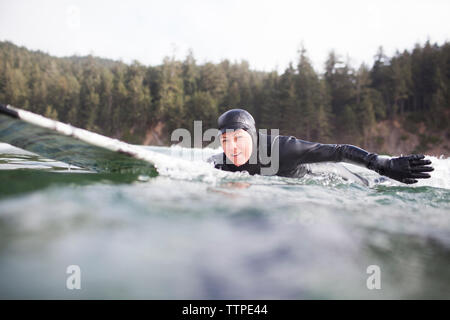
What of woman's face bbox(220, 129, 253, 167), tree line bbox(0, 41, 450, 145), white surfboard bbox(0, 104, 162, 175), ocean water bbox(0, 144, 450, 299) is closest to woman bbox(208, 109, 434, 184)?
woman's face bbox(220, 129, 253, 167)

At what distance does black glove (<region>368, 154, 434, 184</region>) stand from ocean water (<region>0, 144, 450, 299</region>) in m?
0.30

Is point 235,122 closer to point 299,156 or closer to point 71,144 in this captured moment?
point 299,156

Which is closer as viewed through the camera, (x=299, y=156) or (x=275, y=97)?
(x=299, y=156)

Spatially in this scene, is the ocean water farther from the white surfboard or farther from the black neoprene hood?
the black neoprene hood

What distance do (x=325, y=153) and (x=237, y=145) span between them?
125 cm

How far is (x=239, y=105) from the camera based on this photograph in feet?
178

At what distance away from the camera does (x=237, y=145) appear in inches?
162

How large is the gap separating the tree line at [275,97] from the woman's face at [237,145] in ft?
138

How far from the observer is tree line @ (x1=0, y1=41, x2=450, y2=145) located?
46469 millimetres

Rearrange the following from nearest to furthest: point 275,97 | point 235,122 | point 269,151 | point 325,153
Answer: point 325,153 → point 235,122 → point 269,151 → point 275,97

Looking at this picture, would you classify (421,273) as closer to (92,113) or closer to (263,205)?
(263,205)

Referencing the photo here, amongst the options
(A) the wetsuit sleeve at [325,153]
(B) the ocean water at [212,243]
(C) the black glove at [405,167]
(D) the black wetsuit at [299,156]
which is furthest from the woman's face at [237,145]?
(C) the black glove at [405,167]

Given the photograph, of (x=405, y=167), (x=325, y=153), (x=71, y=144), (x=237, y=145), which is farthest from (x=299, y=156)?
(x=71, y=144)

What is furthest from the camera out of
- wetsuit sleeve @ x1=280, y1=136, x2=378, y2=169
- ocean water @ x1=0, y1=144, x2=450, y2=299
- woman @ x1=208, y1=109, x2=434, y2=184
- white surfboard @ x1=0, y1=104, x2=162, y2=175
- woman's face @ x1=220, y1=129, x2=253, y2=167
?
woman's face @ x1=220, y1=129, x2=253, y2=167
